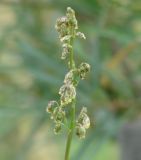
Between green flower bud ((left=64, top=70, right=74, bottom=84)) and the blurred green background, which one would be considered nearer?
green flower bud ((left=64, top=70, right=74, bottom=84))

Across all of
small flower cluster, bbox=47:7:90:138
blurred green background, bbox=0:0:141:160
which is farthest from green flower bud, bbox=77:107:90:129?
blurred green background, bbox=0:0:141:160

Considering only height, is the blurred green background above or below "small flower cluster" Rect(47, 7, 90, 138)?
above

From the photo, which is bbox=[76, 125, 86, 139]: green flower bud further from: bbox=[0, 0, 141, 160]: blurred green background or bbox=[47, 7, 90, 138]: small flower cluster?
bbox=[0, 0, 141, 160]: blurred green background

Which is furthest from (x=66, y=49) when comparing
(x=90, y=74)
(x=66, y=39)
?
(x=90, y=74)

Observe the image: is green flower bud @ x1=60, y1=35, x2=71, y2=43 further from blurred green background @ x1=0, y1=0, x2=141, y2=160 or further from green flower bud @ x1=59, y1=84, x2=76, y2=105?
blurred green background @ x1=0, y1=0, x2=141, y2=160

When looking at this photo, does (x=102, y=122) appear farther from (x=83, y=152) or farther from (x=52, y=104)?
(x=52, y=104)

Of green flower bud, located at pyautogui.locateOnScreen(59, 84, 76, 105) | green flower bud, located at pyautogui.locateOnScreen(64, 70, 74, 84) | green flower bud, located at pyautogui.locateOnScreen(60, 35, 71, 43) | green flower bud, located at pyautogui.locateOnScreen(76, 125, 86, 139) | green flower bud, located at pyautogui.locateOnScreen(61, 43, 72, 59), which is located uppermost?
green flower bud, located at pyautogui.locateOnScreen(60, 35, 71, 43)

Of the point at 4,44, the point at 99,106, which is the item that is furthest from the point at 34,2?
A: the point at 99,106

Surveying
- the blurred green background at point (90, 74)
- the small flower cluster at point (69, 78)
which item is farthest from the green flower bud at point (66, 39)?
the blurred green background at point (90, 74)

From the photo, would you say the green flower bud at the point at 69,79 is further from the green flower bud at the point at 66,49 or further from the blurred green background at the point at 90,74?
the blurred green background at the point at 90,74
